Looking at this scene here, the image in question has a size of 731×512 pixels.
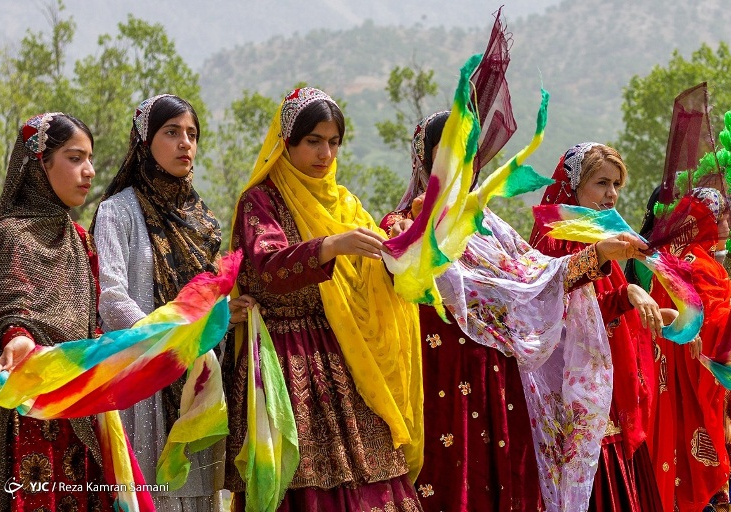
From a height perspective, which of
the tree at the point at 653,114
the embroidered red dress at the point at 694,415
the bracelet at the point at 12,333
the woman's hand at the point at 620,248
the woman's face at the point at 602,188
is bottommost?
the embroidered red dress at the point at 694,415

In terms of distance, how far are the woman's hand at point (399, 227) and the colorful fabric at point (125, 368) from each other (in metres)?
0.66

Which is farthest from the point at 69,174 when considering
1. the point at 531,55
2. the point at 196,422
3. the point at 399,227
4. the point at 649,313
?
the point at 531,55

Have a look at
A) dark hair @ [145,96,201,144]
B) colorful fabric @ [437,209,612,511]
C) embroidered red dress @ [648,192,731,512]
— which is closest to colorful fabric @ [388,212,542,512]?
colorful fabric @ [437,209,612,511]

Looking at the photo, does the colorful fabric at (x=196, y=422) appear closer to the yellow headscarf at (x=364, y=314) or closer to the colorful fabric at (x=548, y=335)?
Result: the yellow headscarf at (x=364, y=314)

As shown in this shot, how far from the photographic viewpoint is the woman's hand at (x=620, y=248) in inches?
A: 175

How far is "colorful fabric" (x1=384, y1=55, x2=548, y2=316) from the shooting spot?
3.56 metres

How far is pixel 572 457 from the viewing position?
4.67 metres

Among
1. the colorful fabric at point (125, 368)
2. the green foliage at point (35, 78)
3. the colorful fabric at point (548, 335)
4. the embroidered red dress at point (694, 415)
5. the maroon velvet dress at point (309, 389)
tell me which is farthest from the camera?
the green foliage at point (35, 78)

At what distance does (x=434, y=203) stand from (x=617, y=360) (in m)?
1.81

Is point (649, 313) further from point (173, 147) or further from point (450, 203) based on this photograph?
point (173, 147)

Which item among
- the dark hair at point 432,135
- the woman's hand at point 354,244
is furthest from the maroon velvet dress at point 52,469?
the dark hair at point 432,135

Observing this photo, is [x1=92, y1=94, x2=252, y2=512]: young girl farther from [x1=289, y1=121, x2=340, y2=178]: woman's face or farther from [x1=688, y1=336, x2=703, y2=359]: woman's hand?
[x1=688, y1=336, x2=703, y2=359]: woman's hand

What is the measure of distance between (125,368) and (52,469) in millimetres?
518

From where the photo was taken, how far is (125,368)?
359 centimetres
